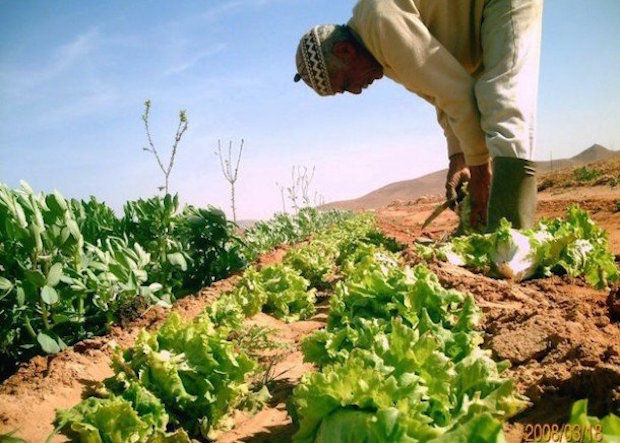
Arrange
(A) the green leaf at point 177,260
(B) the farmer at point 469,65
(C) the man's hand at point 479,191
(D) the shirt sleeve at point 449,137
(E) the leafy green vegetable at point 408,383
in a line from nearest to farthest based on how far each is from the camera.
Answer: (E) the leafy green vegetable at point 408,383, (B) the farmer at point 469,65, (C) the man's hand at point 479,191, (A) the green leaf at point 177,260, (D) the shirt sleeve at point 449,137

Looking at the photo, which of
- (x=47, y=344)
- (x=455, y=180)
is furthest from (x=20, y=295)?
(x=455, y=180)

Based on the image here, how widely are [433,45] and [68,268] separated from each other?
292cm

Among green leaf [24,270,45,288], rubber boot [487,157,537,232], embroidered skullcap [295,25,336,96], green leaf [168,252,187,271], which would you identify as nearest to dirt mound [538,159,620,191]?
rubber boot [487,157,537,232]

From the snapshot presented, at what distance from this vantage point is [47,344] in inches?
108

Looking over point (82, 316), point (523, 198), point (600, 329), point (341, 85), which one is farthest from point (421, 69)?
point (82, 316)

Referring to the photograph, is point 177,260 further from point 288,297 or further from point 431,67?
point 431,67

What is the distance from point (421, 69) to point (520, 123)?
31.5 inches

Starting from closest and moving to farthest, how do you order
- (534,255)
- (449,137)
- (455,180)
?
1. (534,255)
2. (455,180)
3. (449,137)

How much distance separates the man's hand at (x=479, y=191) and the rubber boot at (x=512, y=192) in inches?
17.1

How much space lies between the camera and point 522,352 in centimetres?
196

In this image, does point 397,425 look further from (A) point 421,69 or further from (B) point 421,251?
(A) point 421,69

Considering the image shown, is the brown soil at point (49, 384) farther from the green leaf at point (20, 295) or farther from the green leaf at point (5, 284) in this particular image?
the green leaf at point (5, 284)

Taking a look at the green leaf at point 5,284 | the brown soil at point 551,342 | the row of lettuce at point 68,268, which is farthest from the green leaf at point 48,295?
the brown soil at point 551,342

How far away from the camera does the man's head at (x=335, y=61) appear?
3861mm
